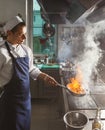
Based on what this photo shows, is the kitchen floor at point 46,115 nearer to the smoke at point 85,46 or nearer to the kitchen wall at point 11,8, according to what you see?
the smoke at point 85,46

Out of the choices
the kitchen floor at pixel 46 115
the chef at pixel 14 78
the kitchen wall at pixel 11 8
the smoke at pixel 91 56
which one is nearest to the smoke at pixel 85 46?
the smoke at pixel 91 56

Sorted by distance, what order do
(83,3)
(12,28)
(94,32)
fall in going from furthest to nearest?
1. (94,32)
2. (12,28)
3. (83,3)

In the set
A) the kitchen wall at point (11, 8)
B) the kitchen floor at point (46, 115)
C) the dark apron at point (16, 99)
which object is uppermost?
the kitchen wall at point (11, 8)

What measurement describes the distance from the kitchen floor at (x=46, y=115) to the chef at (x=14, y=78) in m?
0.99

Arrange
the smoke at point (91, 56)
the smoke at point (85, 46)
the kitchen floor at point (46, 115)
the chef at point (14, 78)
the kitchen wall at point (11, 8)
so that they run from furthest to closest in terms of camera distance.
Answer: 1. the kitchen wall at point (11, 8)
2. the smoke at point (85, 46)
3. the kitchen floor at point (46, 115)
4. the smoke at point (91, 56)
5. the chef at point (14, 78)

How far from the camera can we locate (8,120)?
2295 millimetres

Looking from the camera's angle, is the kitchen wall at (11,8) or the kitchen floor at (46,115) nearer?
the kitchen floor at (46,115)

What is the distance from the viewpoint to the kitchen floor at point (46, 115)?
3.58 m

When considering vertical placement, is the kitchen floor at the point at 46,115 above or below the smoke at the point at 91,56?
below

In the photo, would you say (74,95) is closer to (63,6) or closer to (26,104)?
(26,104)

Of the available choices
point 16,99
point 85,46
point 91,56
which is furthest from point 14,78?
point 85,46

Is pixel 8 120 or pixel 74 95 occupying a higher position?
pixel 74 95

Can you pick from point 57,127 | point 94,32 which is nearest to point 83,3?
point 57,127

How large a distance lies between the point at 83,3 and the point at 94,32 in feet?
10.5
